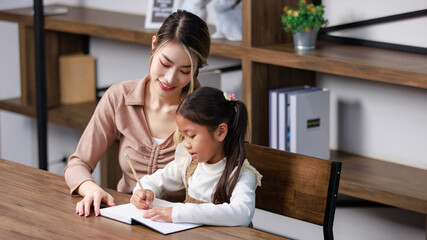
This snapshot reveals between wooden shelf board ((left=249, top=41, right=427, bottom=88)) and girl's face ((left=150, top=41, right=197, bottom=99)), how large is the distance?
0.63 m

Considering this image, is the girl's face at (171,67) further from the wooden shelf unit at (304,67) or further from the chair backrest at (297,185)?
the wooden shelf unit at (304,67)

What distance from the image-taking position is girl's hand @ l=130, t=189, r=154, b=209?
1668 mm

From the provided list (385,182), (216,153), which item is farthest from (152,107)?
(385,182)

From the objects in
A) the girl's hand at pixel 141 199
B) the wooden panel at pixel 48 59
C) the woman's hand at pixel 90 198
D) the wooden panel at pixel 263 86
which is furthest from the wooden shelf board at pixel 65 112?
the girl's hand at pixel 141 199

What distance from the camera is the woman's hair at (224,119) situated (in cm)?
171

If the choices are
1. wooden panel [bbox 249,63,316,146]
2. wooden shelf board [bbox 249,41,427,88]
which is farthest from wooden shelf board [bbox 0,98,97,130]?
wooden shelf board [bbox 249,41,427,88]

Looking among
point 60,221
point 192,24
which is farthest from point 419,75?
point 60,221

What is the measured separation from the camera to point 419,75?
2145 millimetres

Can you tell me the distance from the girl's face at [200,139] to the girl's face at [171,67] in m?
0.23

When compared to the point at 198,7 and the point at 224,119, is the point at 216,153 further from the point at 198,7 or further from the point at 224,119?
the point at 198,7

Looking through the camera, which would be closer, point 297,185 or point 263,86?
point 297,185

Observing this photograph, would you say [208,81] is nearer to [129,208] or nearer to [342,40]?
[342,40]

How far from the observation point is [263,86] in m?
2.71

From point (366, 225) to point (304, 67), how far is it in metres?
0.76
